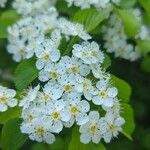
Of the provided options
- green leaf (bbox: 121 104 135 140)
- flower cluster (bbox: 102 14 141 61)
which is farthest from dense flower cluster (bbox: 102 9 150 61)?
green leaf (bbox: 121 104 135 140)

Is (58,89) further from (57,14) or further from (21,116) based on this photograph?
(57,14)

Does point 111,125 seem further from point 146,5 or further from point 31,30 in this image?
point 146,5

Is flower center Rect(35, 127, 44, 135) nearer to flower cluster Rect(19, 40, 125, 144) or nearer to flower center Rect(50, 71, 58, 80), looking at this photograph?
flower cluster Rect(19, 40, 125, 144)

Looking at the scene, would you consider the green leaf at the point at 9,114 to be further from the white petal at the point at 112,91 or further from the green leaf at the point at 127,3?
the green leaf at the point at 127,3

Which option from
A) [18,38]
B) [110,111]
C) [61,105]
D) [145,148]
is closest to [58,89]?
[61,105]

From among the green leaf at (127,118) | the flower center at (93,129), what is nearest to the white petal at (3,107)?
the flower center at (93,129)
